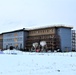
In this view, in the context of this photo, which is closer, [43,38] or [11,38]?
[43,38]

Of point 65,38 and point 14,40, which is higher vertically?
point 65,38

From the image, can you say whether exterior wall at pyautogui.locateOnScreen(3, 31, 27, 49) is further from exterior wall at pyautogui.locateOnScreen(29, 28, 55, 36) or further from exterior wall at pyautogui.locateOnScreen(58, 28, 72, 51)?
exterior wall at pyautogui.locateOnScreen(58, 28, 72, 51)

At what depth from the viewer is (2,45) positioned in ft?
398

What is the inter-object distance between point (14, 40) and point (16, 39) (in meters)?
1.59

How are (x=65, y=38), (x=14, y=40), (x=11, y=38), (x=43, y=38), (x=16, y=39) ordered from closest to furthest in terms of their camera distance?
1. (x=65, y=38)
2. (x=43, y=38)
3. (x=16, y=39)
4. (x=14, y=40)
5. (x=11, y=38)

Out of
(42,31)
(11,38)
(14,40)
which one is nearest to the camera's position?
(42,31)

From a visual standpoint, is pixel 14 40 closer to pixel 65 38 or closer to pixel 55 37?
pixel 55 37

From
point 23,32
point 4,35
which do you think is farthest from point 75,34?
point 4,35

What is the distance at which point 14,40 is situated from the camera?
107 metres

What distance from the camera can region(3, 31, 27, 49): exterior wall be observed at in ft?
336

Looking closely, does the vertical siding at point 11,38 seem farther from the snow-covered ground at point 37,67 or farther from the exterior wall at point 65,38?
the snow-covered ground at point 37,67

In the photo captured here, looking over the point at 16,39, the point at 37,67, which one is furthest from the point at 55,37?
the point at 37,67

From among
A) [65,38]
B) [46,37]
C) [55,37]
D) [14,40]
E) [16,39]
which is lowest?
[14,40]

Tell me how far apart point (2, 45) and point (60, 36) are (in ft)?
151
